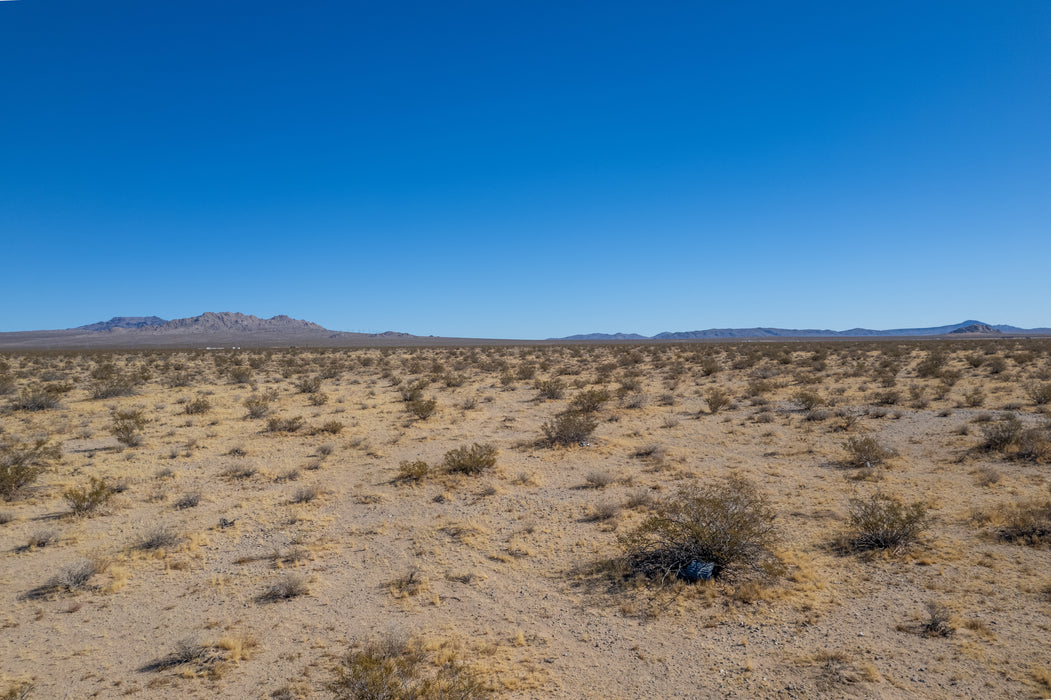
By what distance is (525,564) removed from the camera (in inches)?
303

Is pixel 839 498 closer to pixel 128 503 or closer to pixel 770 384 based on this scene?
pixel 128 503

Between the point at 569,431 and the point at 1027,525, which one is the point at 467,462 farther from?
the point at 1027,525

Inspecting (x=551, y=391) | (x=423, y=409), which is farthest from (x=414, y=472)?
(x=551, y=391)

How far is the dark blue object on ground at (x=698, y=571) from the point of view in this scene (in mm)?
6910

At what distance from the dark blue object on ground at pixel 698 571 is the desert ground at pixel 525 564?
0.34ft

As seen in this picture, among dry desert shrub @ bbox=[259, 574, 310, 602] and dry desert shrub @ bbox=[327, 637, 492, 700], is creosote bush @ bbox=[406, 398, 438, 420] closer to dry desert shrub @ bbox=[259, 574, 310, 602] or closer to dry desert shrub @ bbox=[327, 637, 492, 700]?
dry desert shrub @ bbox=[259, 574, 310, 602]

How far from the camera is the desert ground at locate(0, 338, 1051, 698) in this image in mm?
5172

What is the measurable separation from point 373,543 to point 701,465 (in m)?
7.92

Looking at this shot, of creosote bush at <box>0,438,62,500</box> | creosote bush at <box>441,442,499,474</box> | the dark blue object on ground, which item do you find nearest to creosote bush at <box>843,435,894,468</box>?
the dark blue object on ground

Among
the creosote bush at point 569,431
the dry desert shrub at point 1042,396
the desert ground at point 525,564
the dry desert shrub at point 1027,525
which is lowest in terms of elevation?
the desert ground at point 525,564

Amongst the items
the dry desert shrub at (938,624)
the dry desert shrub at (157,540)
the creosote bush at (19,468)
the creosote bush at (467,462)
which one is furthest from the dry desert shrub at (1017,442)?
the creosote bush at (19,468)

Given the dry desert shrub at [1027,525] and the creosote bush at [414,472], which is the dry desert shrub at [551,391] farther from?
the dry desert shrub at [1027,525]

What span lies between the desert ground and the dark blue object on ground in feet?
0.34

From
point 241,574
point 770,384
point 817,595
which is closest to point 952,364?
point 770,384
